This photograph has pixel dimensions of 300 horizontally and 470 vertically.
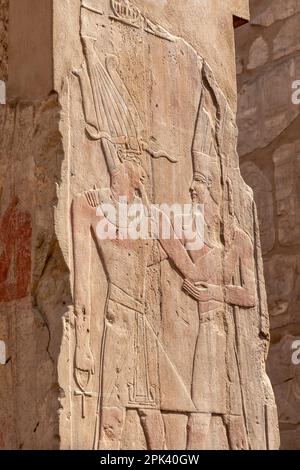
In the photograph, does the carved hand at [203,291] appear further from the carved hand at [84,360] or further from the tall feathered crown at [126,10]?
the tall feathered crown at [126,10]

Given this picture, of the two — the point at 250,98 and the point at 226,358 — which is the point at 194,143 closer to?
the point at 226,358

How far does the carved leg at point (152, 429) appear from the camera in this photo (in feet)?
13.8

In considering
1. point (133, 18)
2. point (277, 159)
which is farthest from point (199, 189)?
point (277, 159)

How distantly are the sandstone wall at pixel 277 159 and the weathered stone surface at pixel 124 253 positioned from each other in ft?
5.35

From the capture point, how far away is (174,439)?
4297mm

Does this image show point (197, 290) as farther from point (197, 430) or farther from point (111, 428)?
point (111, 428)

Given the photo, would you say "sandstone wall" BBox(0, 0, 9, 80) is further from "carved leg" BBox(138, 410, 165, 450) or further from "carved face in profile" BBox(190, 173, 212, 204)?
"carved leg" BBox(138, 410, 165, 450)

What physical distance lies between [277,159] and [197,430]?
2.62 m

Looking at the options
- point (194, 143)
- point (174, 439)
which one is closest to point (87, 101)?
point (194, 143)

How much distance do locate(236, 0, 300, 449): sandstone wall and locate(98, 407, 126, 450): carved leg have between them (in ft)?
7.63

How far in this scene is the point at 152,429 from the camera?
4.21 metres
